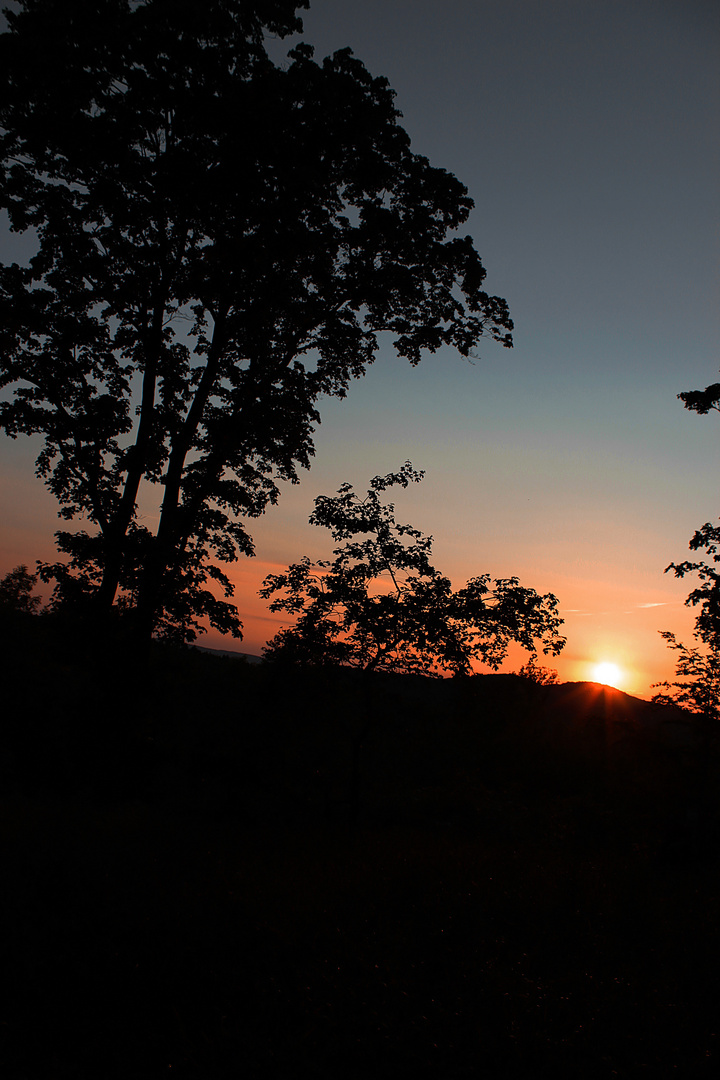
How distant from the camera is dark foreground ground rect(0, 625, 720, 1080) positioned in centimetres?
512

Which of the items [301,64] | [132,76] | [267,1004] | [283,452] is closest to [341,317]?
[283,452]

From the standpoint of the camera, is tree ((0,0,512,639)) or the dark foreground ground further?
tree ((0,0,512,639))

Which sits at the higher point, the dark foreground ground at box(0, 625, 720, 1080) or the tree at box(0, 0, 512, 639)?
the tree at box(0, 0, 512, 639)

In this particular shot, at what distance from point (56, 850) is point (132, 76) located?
17.6 m

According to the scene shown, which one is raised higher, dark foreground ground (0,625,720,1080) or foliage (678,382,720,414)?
foliage (678,382,720,414)

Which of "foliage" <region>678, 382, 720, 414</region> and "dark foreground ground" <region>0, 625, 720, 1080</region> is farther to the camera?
"foliage" <region>678, 382, 720, 414</region>

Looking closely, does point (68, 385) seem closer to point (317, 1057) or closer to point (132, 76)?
point (132, 76)

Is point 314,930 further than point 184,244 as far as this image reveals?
No

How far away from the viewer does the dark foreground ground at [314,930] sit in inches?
202

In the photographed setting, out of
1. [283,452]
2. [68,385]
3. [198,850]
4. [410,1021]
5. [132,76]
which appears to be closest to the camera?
[410,1021]

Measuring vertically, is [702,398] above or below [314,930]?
above

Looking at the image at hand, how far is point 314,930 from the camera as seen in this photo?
695cm

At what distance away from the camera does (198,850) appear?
11656mm

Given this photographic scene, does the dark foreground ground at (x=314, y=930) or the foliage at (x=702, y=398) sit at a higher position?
the foliage at (x=702, y=398)
